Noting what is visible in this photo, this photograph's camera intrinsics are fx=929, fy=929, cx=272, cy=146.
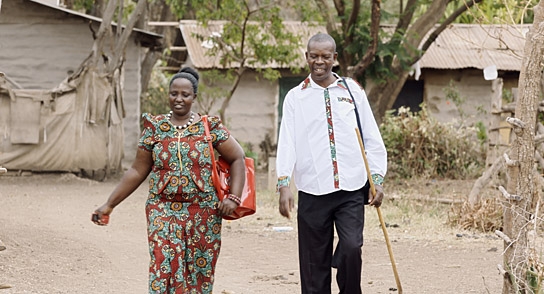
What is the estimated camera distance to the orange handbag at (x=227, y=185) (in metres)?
5.03

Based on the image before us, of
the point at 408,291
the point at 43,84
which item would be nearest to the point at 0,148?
the point at 43,84

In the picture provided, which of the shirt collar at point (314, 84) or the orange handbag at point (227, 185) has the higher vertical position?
the shirt collar at point (314, 84)

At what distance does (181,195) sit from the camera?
16.3 feet

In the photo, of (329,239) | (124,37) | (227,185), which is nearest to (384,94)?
(124,37)

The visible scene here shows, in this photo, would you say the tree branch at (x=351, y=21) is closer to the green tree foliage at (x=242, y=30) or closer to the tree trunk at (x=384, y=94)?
the tree trunk at (x=384, y=94)

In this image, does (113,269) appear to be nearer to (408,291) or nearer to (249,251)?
(249,251)

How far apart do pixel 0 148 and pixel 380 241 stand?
6.95 metres

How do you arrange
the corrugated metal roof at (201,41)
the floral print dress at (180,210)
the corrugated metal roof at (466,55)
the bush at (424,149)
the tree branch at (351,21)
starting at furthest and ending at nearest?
the corrugated metal roof at (466,55) → the corrugated metal roof at (201,41) → the bush at (424,149) → the tree branch at (351,21) → the floral print dress at (180,210)

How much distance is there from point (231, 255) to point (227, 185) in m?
3.50

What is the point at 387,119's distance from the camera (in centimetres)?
1567

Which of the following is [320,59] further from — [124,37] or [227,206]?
[124,37]

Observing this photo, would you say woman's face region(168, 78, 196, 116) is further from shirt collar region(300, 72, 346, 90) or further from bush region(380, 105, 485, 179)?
bush region(380, 105, 485, 179)

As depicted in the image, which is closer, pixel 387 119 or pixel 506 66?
pixel 387 119

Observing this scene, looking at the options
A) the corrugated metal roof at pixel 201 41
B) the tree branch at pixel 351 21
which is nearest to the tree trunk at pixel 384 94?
the tree branch at pixel 351 21
